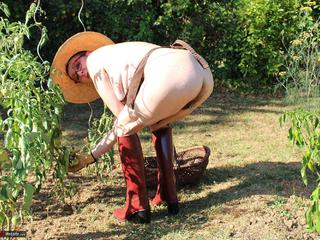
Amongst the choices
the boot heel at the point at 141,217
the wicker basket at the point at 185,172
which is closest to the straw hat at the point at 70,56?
the wicker basket at the point at 185,172

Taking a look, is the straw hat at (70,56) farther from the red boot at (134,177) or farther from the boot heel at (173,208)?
the boot heel at (173,208)

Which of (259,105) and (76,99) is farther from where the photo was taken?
(259,105)

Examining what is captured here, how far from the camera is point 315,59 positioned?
196 inches

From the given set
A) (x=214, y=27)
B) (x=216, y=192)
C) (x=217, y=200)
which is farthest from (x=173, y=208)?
(x=214, y=27)

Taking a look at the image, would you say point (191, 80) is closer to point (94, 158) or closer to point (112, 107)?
point (112, 107)

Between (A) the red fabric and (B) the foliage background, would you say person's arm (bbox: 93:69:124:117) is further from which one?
(B) the foliage background

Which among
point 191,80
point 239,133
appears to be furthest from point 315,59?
point 191,80

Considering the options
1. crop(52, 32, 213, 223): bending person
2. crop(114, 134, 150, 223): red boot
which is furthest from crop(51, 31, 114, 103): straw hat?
crop(114, 134, 150, 223): red boot

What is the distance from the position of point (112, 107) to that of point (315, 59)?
8.35ft

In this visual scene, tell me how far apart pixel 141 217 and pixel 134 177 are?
25 cm

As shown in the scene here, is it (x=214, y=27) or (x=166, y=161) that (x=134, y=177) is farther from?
(x=214, y=27)

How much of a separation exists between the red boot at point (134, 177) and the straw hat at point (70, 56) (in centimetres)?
51

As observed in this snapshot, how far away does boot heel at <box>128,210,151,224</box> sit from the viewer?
3.28m

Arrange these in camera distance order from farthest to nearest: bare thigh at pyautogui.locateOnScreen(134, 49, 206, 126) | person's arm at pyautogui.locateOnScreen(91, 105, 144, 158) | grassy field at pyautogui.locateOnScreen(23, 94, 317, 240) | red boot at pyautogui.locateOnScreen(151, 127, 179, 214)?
1. red boot at pyautogui.locateOnScreen(151, 127, 179, 214)
2. grassy field at pyautogui.locateOnScreen(23, 94, 317, 240)
3. person's arm at pyautogui.locateOnScreen(91, 105, 144, 158)
4. bare thigh at pyautogui.locateOnScreen(134, 49, 206, 126)
